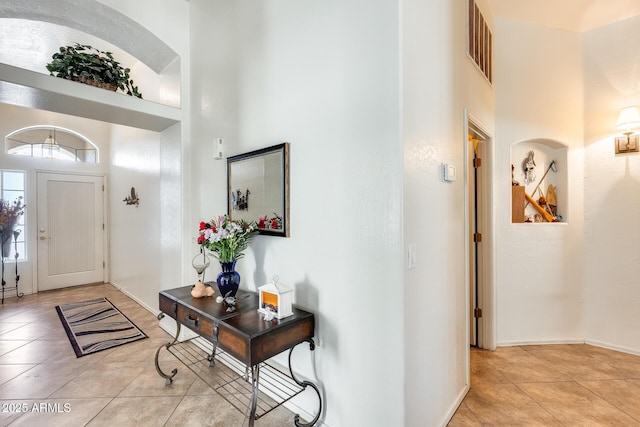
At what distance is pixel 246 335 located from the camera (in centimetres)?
148

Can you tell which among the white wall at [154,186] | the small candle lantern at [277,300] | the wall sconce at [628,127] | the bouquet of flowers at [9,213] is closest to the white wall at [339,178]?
the small candle lantern at [277,300]

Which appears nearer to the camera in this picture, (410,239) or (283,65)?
(410,239)

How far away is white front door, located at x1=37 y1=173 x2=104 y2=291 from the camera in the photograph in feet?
16.4

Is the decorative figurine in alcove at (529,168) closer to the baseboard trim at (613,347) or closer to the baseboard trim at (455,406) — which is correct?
the baseboard trim at (613,347)

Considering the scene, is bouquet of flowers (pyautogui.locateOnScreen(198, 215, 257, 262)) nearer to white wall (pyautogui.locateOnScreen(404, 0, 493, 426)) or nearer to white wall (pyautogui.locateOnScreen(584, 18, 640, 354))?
white wall (pyautogui.locateOnScreen(404, 0, 493, 426))

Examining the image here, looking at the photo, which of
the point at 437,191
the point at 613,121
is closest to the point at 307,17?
the point at 437,191

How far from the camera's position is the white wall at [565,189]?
2.99m

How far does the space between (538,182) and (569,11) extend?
172cm

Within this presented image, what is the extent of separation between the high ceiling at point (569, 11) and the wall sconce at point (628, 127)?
0.97 m

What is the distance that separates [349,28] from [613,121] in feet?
10.6

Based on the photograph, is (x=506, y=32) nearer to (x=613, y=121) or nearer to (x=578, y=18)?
(x=578, y=18)

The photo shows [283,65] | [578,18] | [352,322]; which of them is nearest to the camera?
[352,322]

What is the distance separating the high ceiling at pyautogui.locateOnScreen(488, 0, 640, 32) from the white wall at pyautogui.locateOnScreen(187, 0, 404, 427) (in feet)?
7.16

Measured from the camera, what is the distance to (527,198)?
3141 mm
